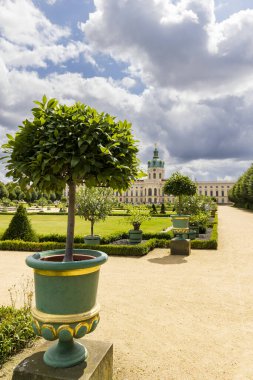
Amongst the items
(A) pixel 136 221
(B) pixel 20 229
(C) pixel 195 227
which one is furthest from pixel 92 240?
(C) pixel 195 227

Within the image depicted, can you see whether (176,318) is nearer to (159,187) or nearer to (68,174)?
(68,174)

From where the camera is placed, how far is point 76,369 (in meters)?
3.00

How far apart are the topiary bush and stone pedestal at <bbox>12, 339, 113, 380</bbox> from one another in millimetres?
11411

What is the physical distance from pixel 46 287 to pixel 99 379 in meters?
1.02

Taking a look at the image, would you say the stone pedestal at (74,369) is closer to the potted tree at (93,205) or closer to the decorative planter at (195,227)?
the potted tree at (93,205)

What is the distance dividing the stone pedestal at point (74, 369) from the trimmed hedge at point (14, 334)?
0.78m

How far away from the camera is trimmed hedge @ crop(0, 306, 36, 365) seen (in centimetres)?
395

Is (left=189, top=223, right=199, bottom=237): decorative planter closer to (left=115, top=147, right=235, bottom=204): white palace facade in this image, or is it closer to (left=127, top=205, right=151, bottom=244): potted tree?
(left=127, top=205, right=151, bottom=244): potted tree

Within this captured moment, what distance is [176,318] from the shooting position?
18.3 feet

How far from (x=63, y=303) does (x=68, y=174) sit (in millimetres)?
1294

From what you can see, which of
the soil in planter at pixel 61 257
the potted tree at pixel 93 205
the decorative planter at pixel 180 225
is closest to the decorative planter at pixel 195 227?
the decorative planter at pixel 180 225

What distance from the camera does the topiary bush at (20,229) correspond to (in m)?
14.3

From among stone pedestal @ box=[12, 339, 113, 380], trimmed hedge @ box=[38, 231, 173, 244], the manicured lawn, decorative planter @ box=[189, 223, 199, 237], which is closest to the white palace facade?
the manicured lawn

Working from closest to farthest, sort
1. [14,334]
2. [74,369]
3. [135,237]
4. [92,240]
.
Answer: [74,369], [14,334], [92,240], [135,237]
